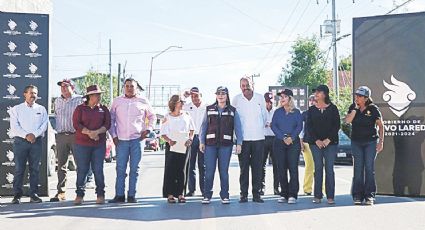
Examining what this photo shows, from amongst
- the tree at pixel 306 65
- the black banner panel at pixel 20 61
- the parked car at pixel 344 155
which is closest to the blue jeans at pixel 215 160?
the black banner panel at pixel 20 61

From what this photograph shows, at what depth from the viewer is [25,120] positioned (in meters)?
10.4

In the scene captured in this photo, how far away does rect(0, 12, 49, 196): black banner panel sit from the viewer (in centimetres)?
1085

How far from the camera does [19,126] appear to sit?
10.3 m

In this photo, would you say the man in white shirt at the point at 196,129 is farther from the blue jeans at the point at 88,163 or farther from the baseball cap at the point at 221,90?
the blue jeans at the point at 88,163

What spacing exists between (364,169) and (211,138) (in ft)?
8.63

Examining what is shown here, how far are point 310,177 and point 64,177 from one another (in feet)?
15.4

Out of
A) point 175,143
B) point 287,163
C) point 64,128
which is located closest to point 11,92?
point 64,128

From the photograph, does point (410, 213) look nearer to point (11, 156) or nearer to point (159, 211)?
point (159, 211)

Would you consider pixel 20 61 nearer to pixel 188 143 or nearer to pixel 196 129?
pixel 188 143

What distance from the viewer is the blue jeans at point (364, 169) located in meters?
10.1

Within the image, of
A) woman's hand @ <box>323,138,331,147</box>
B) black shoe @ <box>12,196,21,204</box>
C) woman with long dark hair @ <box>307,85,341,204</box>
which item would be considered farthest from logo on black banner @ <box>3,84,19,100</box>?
woman's hand @ <box>323,138,331,147</box>

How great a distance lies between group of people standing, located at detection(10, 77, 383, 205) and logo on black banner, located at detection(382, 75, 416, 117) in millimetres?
1073

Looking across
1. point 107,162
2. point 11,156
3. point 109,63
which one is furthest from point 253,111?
point 109,63

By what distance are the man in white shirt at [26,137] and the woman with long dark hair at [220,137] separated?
2.84m
